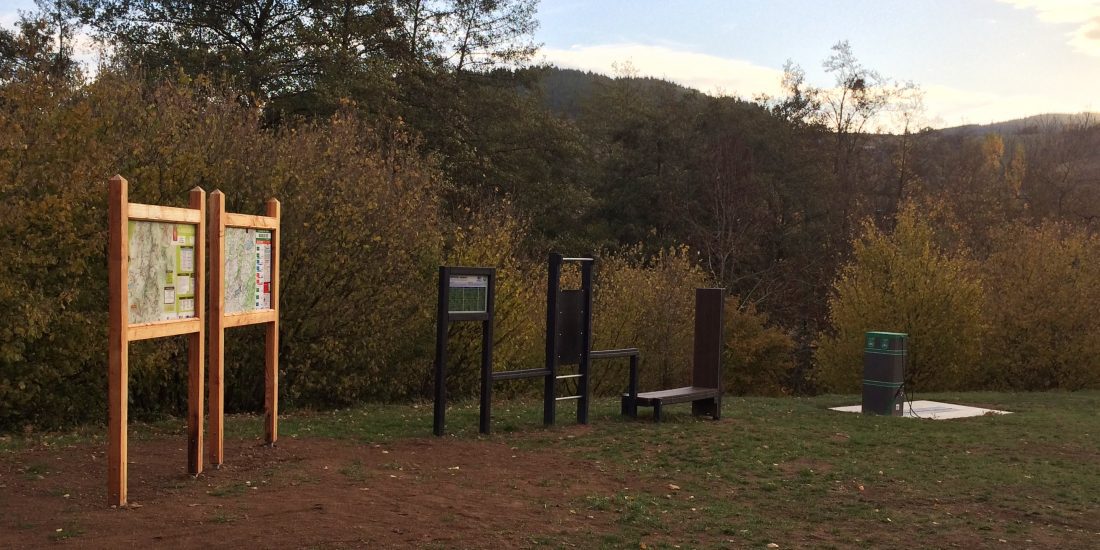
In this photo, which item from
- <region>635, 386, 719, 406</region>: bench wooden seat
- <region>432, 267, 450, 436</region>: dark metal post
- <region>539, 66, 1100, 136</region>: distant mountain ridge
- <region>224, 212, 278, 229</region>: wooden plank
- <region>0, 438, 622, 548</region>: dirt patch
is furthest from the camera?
<region>539, 66, 1100, 136</region>: distant mountain ridge

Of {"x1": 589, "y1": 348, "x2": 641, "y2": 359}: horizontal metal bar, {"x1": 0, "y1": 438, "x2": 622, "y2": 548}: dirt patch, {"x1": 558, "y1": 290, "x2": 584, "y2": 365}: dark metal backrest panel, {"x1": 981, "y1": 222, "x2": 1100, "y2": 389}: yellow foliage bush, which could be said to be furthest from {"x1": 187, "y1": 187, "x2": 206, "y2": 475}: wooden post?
{"x1": 981, "y1": 222, "x2": 1100, "y2": 389}: yellow foliage bush

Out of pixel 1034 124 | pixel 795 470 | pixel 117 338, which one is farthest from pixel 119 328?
pixel 1034 124

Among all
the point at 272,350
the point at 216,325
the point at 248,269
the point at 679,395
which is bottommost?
the point at 679,395

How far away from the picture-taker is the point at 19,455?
8070mm

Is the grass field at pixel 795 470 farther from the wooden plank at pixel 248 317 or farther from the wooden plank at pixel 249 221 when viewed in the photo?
the wooden plank at pixel 249 221

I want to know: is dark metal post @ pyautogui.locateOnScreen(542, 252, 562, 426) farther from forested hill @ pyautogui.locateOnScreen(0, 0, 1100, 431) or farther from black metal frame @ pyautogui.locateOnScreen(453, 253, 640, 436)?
forested hill @ pyautogui.locateOnScreen(0, 0, 1100, 431)

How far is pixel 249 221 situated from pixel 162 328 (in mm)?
1632

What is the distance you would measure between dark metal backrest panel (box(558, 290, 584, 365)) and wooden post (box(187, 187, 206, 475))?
4425 mm

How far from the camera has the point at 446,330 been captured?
31.8 ft

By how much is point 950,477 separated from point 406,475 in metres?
4.99

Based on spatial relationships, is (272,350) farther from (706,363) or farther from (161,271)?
(706,363)

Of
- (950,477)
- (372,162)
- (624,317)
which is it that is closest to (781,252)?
(624,317)

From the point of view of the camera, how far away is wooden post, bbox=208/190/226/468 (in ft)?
24.7

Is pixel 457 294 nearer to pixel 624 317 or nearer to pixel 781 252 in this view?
pixel 624 317
